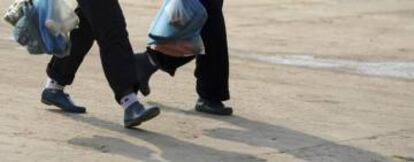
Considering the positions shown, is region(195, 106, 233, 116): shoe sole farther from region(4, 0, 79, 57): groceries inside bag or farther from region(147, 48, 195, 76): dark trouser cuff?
region(4, 0, 79, 57): groceries inside bag

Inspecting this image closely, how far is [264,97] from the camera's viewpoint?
7.96 meters

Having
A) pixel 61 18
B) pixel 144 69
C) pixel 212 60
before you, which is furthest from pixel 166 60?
pixel 61 18

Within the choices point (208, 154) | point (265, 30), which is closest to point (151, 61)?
point (208, 154)

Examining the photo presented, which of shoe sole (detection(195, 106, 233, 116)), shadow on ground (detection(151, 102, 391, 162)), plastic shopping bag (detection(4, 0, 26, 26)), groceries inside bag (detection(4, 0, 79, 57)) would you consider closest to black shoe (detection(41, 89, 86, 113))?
groceries inside bag (detection(4, 0, 79, 57))

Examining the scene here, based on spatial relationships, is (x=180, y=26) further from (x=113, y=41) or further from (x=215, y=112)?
(x=215, y=112)

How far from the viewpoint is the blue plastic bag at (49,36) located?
6383 millimetres

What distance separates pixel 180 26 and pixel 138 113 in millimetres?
642

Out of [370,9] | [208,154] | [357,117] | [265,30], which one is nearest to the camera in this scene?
[208,154]

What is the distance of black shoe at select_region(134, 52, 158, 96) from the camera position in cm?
664

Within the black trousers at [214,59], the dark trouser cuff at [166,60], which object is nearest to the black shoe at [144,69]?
the dark trouser cuff at [166,60]

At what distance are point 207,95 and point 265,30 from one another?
19.0 feet

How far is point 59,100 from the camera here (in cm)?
686

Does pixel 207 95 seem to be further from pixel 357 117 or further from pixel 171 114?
pixel 357 117

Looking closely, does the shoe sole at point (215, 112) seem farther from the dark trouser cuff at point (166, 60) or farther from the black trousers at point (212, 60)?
the dark trouser cuff at point (166, 60)
